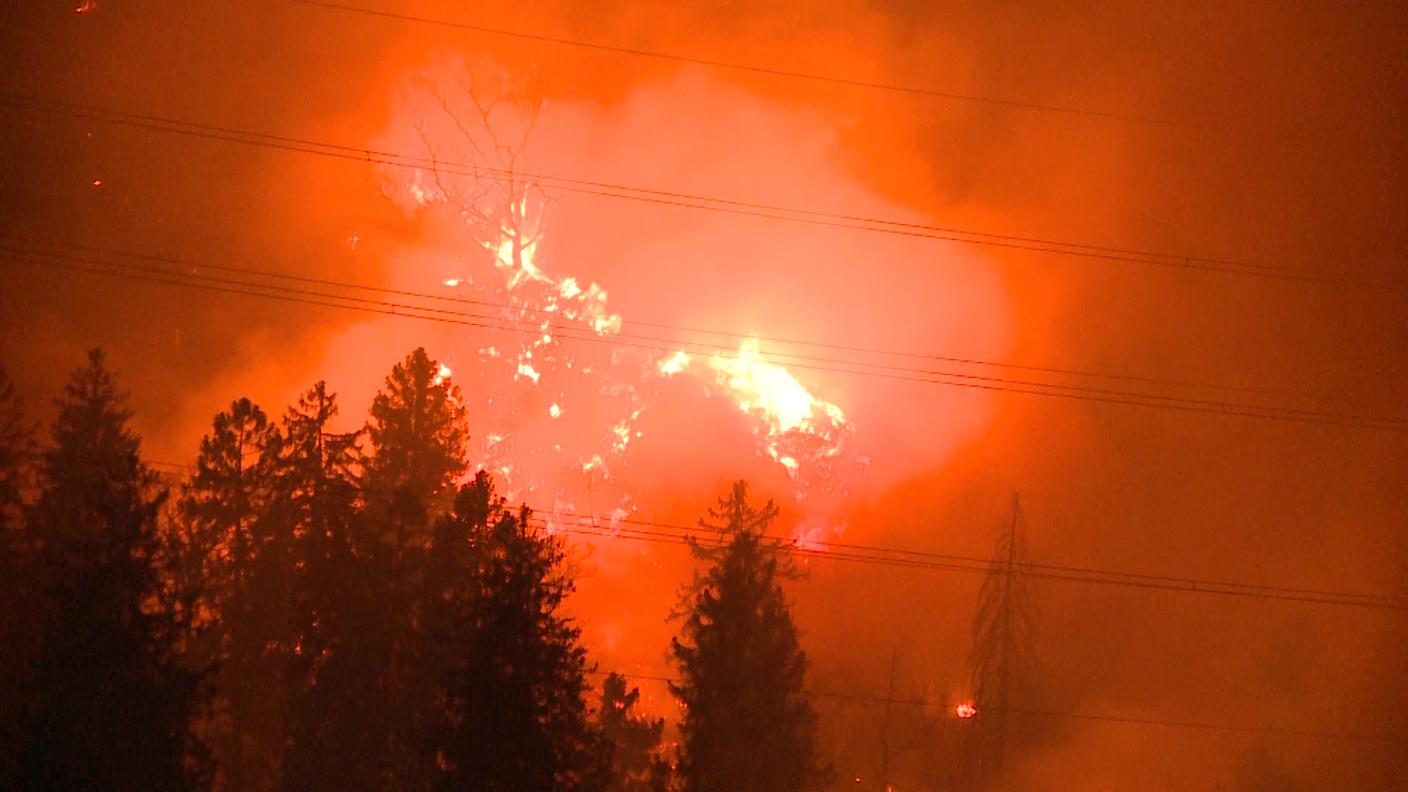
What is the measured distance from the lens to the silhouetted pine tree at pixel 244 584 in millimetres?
30812

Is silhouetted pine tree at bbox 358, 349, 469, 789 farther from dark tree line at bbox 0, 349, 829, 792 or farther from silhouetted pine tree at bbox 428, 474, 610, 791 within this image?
silhouetted pine tree at bbox 428, 474, 610, 791

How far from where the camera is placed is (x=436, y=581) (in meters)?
29.0

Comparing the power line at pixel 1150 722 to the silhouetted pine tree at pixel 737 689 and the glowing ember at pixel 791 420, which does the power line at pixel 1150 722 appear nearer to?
the glowing ember at pixel 791 420

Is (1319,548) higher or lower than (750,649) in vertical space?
higher

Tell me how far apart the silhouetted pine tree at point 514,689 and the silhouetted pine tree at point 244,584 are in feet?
19.4

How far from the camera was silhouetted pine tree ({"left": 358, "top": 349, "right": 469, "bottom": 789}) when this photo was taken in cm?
2780

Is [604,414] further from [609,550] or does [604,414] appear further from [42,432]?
[42,432]

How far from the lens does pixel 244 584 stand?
105 ft

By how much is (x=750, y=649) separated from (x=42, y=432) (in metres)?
37.4

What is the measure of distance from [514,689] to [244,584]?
10016 mm

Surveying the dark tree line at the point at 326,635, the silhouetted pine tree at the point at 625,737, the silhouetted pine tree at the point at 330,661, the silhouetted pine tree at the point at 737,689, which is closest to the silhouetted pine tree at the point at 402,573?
the dark tree line at the point at 326,635

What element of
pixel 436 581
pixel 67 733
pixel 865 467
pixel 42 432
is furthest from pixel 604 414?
pixel 67 733

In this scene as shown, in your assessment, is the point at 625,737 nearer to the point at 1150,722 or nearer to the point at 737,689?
the point at 737,689

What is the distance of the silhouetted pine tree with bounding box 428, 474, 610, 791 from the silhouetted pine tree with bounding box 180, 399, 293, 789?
19.4ft
